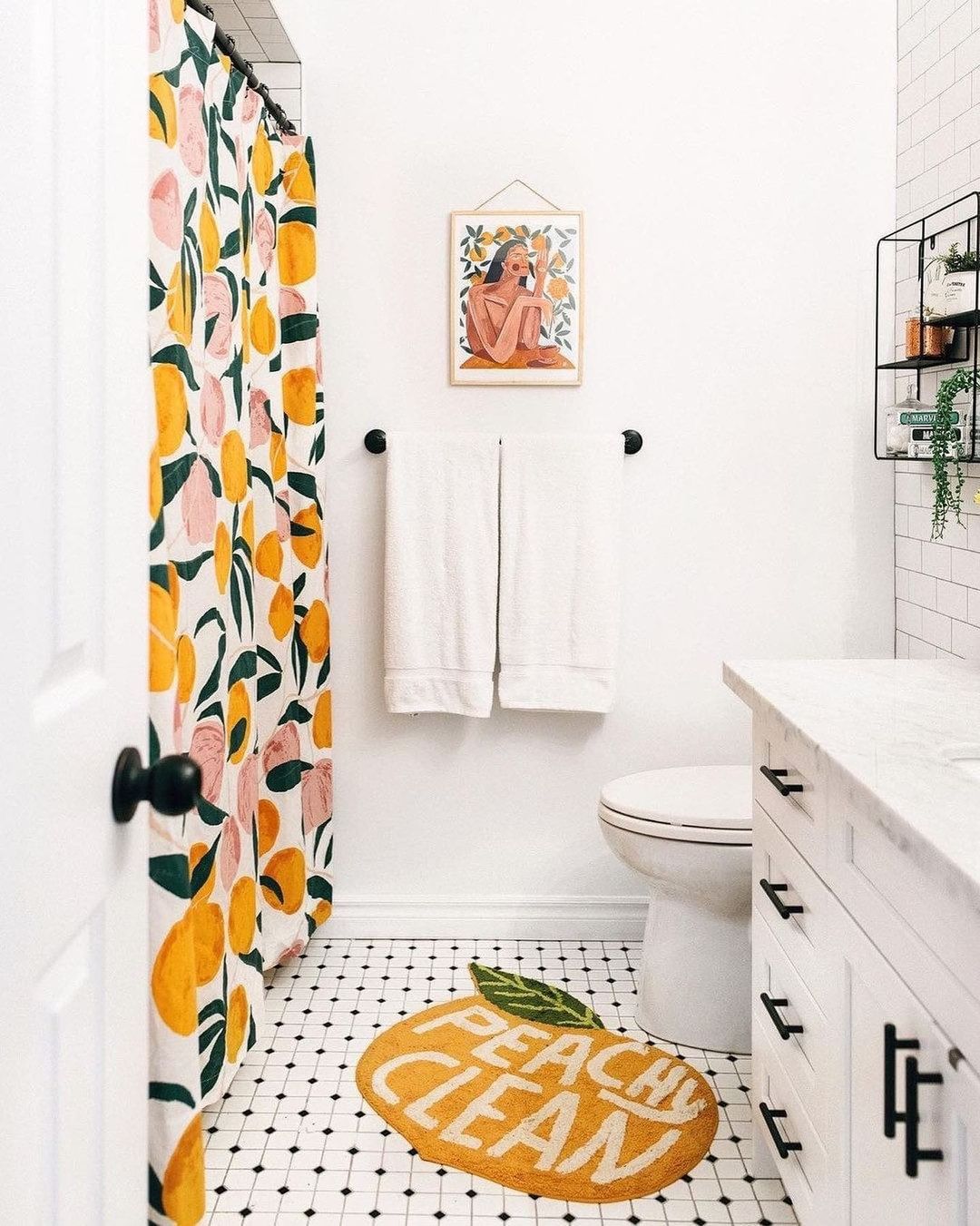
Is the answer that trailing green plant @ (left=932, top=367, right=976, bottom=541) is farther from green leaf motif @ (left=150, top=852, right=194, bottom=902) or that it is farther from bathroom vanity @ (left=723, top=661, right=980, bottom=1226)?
green leaf motif @ (left=150, top=852, right=194, bottom=902)

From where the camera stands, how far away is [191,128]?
1.67 meters

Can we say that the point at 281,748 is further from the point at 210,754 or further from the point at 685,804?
the point at 685,804

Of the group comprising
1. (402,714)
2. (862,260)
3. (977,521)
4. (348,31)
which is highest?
(348,31)

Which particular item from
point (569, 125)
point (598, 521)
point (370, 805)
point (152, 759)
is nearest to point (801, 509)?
point (598, 521)

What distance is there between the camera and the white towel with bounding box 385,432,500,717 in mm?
2529

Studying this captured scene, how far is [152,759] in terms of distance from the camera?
1.24 metres

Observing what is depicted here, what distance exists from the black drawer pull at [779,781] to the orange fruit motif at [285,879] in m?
1.16

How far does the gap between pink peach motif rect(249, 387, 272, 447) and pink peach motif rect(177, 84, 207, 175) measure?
1.66ft

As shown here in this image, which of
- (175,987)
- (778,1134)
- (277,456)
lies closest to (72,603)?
(175,987)

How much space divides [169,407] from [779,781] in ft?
3.25

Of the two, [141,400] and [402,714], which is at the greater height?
[141,400]

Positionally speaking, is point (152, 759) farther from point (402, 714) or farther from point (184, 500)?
point (402, 714)

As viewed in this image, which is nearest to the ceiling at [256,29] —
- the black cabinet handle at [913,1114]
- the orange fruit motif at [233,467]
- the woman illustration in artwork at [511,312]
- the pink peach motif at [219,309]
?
the woman illustration in artwork at [511,312]

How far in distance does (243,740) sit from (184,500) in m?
0.54
